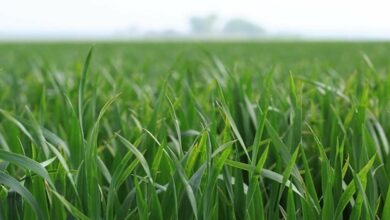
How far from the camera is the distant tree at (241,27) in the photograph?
8606 cm

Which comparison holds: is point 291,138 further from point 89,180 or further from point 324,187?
point 89,180

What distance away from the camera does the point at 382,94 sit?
134 centimetres

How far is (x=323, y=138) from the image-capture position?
1.08 metres

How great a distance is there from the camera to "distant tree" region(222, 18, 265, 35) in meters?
86.1

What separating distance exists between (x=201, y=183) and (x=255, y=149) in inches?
4.3

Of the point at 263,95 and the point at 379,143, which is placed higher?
the point at 263,95

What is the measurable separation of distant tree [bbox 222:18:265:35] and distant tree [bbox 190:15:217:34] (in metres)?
6.22

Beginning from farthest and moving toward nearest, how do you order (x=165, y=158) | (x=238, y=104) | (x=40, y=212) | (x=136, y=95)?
(x=136, y=95) → (x=238, y=104) → (x=165, y=158) → (x=40, y=212)

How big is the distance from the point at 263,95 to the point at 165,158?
1.11 ft

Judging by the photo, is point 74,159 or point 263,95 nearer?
point 74,159

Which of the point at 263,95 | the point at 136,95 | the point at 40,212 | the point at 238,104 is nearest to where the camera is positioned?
the point at 40,212

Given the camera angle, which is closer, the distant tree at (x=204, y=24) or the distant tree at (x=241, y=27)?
the distant tree at (x=204, y=24)

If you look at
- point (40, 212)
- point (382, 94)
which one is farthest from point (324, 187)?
point (382, 94)

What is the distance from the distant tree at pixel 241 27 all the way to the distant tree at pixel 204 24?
6.22m
